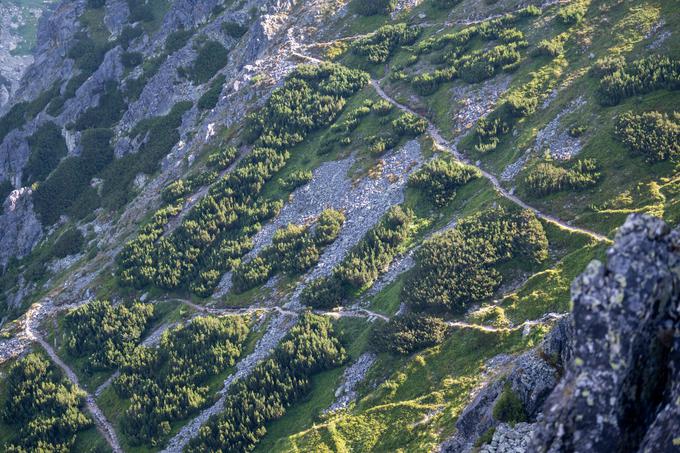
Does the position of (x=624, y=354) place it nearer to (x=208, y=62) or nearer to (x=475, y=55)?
(x=475, y=55)

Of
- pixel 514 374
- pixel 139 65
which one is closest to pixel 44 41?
pixel 139 65

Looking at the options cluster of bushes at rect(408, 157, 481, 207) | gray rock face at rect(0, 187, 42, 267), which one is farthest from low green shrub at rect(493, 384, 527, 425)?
gray rock face at rect(0, 187, 42, 267)

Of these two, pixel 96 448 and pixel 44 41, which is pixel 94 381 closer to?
pixel 96 448

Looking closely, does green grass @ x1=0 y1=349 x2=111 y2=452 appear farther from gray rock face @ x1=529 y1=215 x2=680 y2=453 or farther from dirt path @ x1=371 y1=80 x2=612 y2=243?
gray rock face @ x1=529 y1=215 x2=680 y2=453

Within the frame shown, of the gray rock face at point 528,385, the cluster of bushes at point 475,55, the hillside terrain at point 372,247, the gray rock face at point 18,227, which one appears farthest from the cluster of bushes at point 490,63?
the gray rock face at point 18,227

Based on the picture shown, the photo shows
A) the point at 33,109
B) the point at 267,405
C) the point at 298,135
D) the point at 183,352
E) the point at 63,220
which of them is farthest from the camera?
the point at 33,109

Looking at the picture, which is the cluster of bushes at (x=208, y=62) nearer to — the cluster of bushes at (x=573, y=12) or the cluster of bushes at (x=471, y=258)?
the cluster of bushes at (x=573, y=12)
